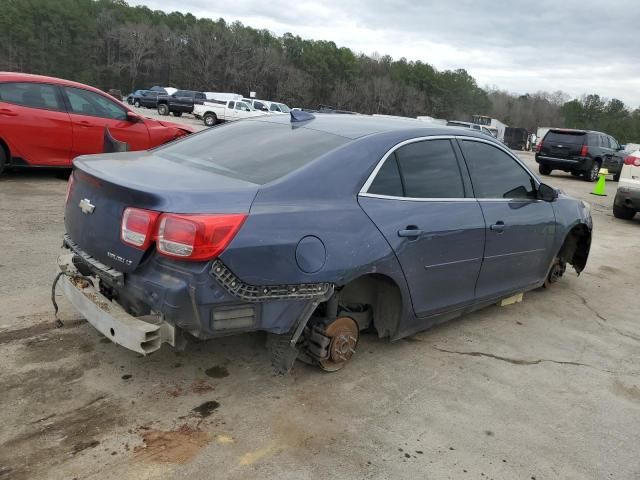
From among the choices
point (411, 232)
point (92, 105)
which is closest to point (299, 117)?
point (411, 232)

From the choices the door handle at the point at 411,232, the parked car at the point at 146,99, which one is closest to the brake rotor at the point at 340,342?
the door handle at the point at 411,232

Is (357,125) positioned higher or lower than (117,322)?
higher

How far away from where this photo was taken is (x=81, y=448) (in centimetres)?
250

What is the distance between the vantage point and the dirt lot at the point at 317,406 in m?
2.54

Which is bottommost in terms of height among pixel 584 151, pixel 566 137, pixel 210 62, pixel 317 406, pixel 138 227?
pixel 317 406

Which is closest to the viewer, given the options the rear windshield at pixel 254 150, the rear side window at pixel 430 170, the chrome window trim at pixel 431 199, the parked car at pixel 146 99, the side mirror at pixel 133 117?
the rear windshield at pixel 254 150

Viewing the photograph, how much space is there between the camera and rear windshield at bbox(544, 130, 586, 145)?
1811cm

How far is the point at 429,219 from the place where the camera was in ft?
11.6

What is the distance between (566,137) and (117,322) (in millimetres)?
18571

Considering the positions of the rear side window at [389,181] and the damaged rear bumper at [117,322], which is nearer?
the damaged rear bumper at [117,322]

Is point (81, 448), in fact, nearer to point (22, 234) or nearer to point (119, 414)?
point (119, 414)

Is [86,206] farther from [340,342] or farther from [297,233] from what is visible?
[340,342]

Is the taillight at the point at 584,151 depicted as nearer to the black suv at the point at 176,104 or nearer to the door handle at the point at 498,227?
the door handle at the point at 498,227

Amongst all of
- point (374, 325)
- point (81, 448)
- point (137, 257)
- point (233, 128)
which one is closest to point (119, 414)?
point (81, 448)
